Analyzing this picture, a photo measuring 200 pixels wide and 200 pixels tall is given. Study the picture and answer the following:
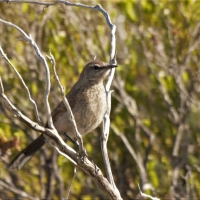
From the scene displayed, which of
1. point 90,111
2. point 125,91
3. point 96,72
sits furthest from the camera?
point 125,91

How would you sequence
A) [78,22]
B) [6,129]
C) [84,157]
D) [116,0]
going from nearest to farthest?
1. [84,157]
2. [6,129]
3. [78,22]
4. [116,0]

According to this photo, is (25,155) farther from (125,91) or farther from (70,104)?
(125,91)

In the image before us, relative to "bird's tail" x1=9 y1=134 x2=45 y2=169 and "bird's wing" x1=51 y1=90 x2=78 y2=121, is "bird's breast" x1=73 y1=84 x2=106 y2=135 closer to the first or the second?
"bird's wing" x1=51 y1=90 x2=78 y2=121

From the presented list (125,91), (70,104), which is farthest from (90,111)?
(125,91)

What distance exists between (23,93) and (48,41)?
75cm

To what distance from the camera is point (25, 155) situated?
226 inches

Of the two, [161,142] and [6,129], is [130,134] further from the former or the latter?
[6,129]

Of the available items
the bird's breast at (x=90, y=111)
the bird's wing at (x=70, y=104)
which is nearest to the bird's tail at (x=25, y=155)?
the bird's wing at (x=70, y=104)

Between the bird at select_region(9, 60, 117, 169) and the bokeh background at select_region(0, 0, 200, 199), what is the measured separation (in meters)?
1.13

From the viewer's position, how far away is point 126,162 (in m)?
7.14

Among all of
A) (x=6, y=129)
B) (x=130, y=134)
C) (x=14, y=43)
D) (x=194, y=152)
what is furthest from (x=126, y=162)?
(x=14, y=43)

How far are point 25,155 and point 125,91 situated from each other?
1874 mm

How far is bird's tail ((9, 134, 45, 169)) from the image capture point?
562cm

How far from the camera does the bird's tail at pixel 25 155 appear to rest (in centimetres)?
562
